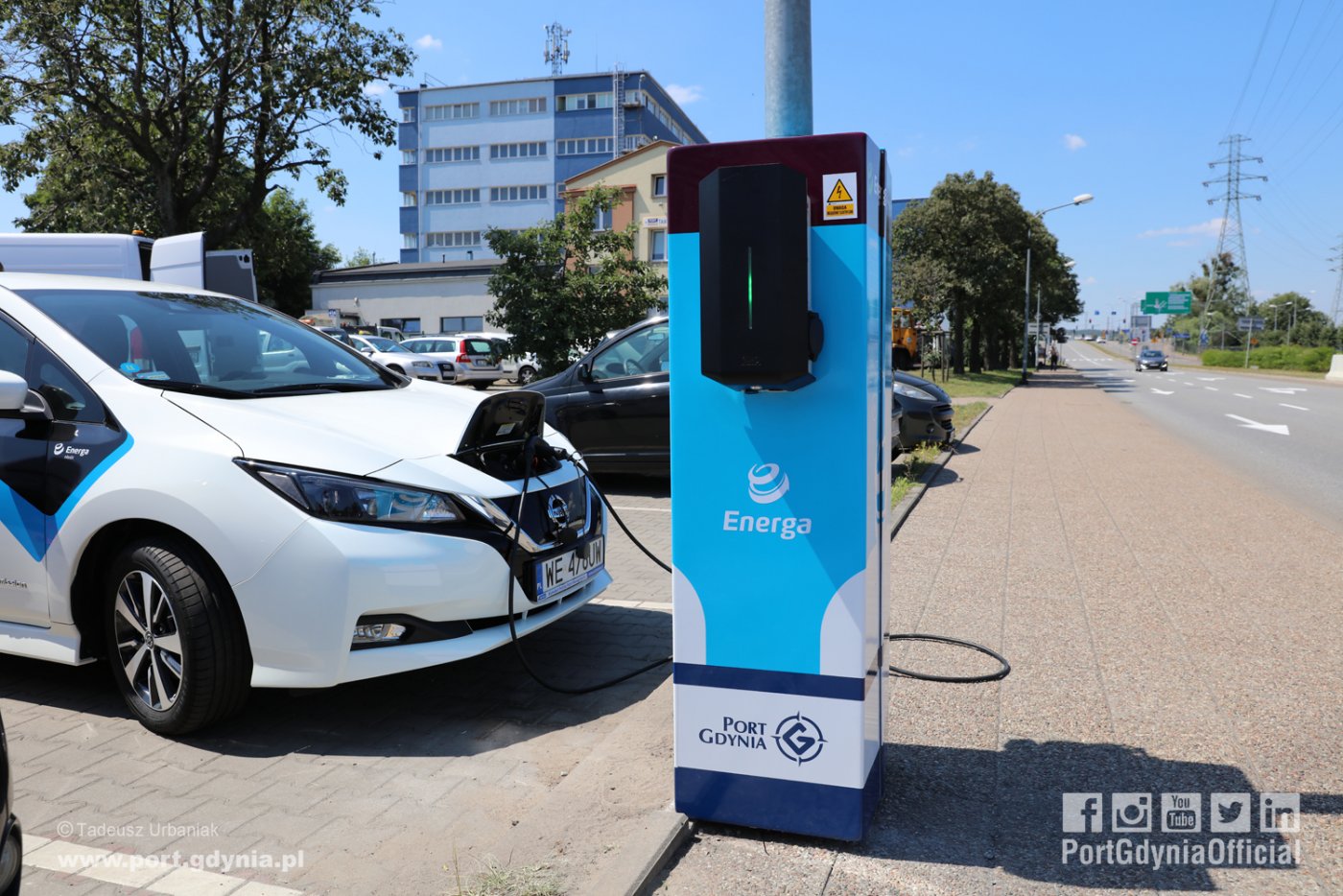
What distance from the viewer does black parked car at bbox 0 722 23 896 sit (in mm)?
1982

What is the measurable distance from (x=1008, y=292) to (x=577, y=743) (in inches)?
1870

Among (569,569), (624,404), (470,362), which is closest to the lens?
(569,569)

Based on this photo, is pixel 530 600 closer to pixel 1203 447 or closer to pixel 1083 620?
pixel 1083 620

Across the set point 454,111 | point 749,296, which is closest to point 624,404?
point 749,296

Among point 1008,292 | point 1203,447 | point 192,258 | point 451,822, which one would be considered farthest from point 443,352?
point 451,822

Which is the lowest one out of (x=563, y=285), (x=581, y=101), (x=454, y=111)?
(x=563, y=285)

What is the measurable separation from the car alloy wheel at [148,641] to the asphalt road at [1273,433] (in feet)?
28.1

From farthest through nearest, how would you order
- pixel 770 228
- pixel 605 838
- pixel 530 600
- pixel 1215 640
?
pixel 1215 640 → pixel 530 600 → pixel 605 838 → pixel 770 228

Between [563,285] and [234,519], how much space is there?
16.1m

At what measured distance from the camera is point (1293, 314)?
372 feet

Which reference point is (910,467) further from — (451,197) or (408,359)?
(451,197)

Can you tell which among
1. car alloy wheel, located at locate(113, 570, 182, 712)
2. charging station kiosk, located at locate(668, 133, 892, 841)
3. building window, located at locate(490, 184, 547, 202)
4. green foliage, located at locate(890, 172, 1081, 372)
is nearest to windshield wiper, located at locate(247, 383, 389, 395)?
car alloy wheel, located at locate(113, 570, 182, 712)

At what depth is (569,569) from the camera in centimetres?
421

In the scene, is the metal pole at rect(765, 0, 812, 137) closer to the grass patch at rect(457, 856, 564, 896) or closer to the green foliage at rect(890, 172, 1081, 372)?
the grass patch at rect(457, 856, 564, 896)
